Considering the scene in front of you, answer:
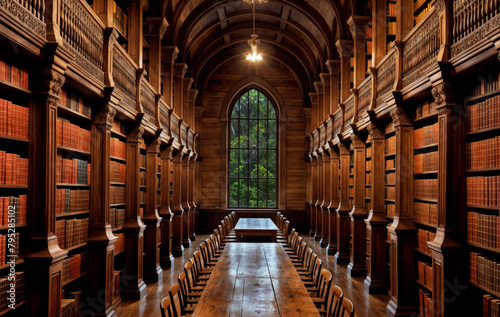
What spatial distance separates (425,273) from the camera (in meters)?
5.62

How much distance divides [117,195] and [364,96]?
15.5ft

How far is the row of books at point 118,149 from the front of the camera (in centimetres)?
648

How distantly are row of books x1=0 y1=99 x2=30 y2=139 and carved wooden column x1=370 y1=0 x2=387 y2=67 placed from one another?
5.47 meters

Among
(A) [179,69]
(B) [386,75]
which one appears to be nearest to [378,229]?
(B) [386,75]

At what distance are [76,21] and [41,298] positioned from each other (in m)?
2.82

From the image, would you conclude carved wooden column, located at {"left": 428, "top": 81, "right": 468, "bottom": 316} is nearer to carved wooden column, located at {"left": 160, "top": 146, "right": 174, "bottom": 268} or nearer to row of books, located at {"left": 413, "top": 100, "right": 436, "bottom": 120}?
row of books, located at {"left": 413, "top": 100, "right": 436, "bottom": 120}

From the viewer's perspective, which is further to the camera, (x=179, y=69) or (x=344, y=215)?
(x=179, y=69)

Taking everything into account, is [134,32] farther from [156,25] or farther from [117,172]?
[117,172]

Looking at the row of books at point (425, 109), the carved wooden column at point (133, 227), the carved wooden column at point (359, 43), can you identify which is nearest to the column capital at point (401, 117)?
the row of books at point (425, 109)

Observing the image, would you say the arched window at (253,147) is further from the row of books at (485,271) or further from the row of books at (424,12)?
the row of books at (485,271)

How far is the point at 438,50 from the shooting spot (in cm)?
482

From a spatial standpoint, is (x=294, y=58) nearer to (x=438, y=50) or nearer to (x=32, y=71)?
(x=438, y=50)

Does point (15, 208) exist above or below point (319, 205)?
above

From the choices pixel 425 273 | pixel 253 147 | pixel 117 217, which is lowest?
pixel 425 273
